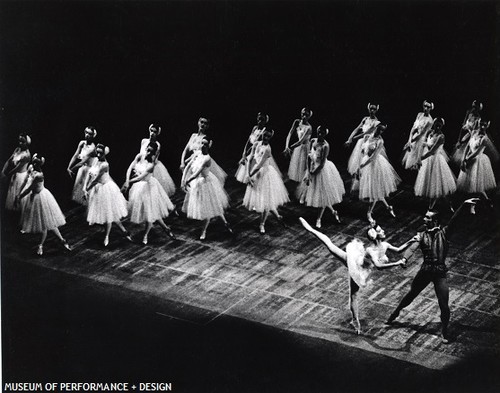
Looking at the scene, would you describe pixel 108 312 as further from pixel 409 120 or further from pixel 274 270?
pixel 409 120

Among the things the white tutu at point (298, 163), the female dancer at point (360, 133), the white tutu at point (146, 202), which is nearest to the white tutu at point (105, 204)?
the white tutu at point (146, 202)

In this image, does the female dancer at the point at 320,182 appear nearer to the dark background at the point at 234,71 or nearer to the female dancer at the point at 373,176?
the female dancer at the point at 373,176

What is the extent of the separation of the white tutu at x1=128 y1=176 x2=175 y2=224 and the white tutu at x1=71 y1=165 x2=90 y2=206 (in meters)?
0.81

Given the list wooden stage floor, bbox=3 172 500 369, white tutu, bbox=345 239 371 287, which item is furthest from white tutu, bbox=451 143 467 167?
white tutu, bbox=345 239 371 287

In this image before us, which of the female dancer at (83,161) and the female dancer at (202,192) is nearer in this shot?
the female dancer at (202,192)

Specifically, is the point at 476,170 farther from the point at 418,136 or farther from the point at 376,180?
the point at 376,180

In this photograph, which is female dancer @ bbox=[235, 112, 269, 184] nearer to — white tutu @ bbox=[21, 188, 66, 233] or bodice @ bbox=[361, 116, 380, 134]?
bodice @ bbox=[361, 116, 380, 134]

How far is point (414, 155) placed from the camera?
38.2ft

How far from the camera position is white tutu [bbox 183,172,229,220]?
1034cm

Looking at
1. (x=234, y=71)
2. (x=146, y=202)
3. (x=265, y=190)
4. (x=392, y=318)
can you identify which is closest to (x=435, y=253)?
(x=392, y=318)

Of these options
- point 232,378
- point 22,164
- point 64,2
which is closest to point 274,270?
point 232,378

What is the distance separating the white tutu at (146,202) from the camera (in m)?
10.3

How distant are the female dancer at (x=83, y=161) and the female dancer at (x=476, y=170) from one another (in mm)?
4424

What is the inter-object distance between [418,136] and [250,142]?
213cm
